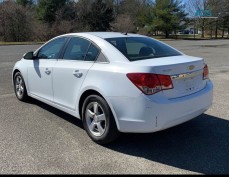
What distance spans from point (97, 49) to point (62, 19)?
Answer: 4578 centimetres

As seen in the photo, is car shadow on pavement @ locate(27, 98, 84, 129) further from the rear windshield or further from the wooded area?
the wooded area

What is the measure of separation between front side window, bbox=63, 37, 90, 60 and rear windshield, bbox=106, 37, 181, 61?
40 centimetres

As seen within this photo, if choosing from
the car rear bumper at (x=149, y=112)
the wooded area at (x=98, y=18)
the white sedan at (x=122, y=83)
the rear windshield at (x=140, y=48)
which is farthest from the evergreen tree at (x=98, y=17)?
the car rear bumper at (x=149, y=112)

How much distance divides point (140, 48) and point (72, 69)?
1095 mm

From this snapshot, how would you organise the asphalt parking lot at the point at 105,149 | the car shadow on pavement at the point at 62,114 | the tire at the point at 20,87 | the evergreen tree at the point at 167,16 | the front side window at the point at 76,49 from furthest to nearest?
the evergreen tree at the point at 167,16 → the tire at the point at 20,87 → the car shadow on pavement at the point at 62,114 → the front side window at the point at 76,49 → the asphalt parking lot at the point at 105,149

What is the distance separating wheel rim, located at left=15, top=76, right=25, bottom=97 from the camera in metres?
6.63

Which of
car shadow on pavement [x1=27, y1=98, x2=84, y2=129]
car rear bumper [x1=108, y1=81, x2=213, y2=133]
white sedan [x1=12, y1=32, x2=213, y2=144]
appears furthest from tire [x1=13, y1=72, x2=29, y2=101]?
car rear bumper [x1=108, y1=81, x2=213, y2=133]

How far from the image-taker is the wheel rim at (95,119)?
4367 millimetres

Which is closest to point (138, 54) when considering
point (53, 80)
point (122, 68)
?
point (122, 68)

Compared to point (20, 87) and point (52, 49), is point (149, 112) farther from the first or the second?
point (20, 87)

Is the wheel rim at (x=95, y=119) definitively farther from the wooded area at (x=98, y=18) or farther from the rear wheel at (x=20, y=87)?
the wooded area at (x=98, y=18)

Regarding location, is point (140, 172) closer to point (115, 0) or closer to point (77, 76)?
point (77, 76)

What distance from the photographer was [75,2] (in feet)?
176

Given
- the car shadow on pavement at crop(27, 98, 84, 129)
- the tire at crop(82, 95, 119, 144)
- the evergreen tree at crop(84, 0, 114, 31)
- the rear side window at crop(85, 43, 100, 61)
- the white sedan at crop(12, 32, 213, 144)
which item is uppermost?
the evergreen tree at crop(84, 0, 114, 31)
